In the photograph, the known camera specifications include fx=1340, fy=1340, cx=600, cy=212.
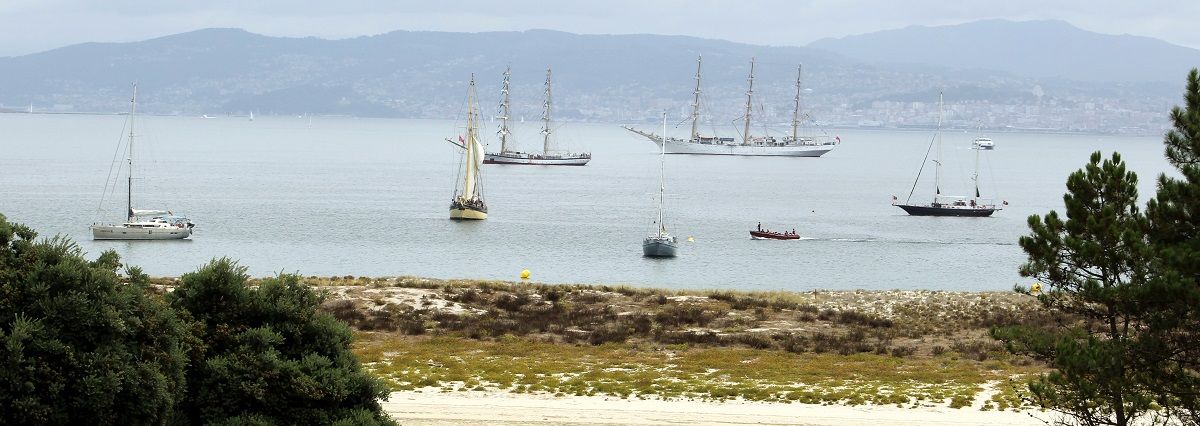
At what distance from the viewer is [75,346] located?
41.4ft

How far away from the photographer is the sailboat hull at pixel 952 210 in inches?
4008

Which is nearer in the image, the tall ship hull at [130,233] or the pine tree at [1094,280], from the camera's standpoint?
the pine tree at [1094,280]

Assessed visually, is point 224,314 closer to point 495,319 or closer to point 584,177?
point 495,319

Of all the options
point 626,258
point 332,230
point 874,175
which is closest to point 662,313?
point 626,258

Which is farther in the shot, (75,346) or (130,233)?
(130,233)

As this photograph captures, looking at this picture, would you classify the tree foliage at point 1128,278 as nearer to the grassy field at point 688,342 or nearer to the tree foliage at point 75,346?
the grassy field at point 688,342

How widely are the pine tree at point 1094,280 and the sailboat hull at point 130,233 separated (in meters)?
61.9

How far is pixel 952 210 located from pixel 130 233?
5997cm

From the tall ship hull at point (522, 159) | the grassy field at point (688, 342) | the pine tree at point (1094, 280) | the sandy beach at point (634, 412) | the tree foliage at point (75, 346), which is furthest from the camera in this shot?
the tall ship hull at point (522, 159)

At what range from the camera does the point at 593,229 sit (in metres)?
86.0

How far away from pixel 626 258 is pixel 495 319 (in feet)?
115

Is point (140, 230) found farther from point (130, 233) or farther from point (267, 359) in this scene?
point (267, 359)

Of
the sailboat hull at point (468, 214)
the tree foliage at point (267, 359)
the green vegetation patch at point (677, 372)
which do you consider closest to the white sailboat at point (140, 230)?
the sailboat hull at point (468, 214)

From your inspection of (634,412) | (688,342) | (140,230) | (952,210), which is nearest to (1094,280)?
(634,412)
